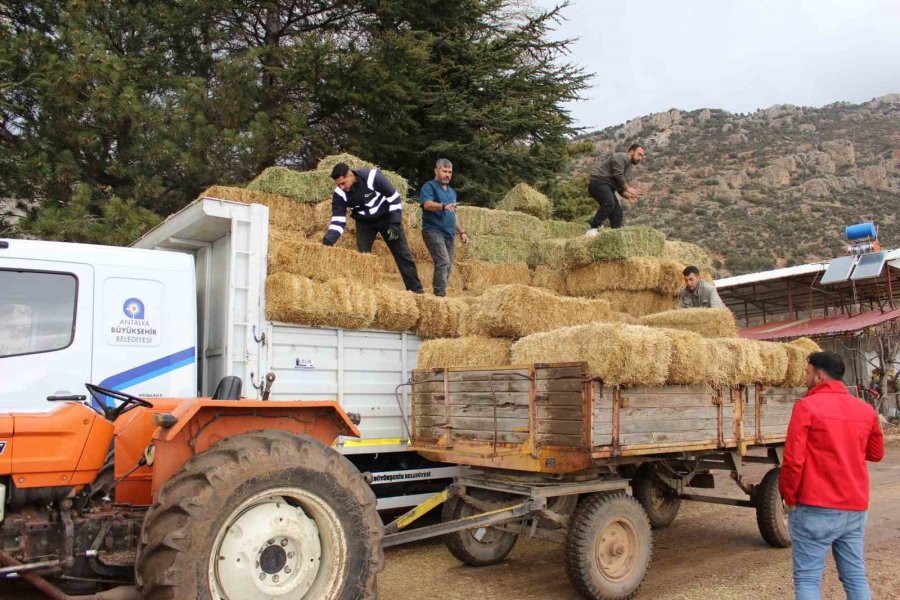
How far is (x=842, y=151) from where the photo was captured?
51.8 meters

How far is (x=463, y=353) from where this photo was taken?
6559mm

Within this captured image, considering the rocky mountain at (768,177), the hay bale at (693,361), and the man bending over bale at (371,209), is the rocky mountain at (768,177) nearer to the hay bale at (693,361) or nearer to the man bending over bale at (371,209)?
the man bending over bale at (371,209)

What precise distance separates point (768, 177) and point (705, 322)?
4610cm

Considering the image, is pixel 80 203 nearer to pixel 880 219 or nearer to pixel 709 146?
pixel 880 219

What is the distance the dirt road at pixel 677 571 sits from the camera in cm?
555

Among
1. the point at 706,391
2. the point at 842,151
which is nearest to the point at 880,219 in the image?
the point at 842,151

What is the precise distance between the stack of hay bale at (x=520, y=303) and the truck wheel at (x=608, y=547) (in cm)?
104

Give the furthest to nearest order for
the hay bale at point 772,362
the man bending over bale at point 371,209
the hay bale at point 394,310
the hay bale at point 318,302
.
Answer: the man bending over bale at point 371,209 < the hay bale at point 394,310 < the hay bale at point 772,362 < the hay bale at point 318,302

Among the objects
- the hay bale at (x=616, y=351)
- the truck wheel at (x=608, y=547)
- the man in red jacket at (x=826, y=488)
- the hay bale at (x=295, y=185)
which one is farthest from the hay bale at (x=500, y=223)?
the man in red jacket at (x=826, y=488)

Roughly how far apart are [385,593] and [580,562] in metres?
1.58

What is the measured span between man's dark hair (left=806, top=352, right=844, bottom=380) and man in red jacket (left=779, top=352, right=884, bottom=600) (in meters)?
0.13

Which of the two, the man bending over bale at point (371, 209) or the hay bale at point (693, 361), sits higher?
the man bending over bale at point (371, 209)

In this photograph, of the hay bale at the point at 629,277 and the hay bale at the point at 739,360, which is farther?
the hay bale at the point at 629,277

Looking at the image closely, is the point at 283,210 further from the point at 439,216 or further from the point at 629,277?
the point at 629,277
